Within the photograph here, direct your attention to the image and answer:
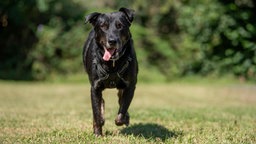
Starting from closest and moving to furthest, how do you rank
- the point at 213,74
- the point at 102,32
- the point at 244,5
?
the point at 102,32
the point at 244,5
the point at 213,74

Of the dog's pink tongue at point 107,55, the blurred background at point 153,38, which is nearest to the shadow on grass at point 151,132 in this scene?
the dog's pink tongue at point 107,55

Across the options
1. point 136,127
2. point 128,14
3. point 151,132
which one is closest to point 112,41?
point 128,14

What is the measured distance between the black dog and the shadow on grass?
422 millimetres

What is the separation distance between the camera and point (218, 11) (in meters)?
21.0

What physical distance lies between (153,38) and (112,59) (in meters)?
17.6

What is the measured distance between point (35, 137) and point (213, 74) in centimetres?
1566

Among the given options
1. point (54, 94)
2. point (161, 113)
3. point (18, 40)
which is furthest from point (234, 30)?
point (161, 113)

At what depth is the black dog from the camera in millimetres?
6730

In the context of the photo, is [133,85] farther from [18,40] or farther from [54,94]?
[18,40]

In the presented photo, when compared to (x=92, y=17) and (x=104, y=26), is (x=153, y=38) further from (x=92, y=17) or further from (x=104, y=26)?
(x=104, y=26)

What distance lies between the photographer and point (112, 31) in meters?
6.66

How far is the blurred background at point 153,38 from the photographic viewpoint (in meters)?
20.8

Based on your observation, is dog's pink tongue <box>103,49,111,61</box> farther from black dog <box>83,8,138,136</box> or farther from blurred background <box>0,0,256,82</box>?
blurred background <box>0,0,256,82</box>

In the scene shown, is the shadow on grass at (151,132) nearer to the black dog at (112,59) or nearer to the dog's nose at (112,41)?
the black dog at (112,59)
